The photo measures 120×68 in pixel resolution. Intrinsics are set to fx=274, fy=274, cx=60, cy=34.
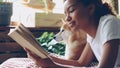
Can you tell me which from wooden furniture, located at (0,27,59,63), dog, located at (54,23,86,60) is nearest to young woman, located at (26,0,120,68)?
dog, located at (54,23,86,60)

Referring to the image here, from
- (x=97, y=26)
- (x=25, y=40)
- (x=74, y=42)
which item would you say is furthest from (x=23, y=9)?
(x=25, y=40)

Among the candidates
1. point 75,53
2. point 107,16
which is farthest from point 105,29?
point 75,53

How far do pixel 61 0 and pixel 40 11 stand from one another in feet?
0.82

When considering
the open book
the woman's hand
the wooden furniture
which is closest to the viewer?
the open book

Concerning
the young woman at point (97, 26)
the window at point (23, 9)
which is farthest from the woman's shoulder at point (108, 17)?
the window at point (23, 9)

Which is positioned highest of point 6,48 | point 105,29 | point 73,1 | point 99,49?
point 73,1

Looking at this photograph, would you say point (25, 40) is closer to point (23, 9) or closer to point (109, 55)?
point (109, 55)

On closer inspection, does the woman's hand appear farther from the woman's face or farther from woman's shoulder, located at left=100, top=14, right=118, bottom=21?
woman's shoulder, located at left=100, top=14, right=118, bottom=21

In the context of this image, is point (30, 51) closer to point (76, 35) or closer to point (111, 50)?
point (111, 50)

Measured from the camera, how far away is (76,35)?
166 centimetres

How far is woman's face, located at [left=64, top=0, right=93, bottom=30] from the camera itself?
114cm

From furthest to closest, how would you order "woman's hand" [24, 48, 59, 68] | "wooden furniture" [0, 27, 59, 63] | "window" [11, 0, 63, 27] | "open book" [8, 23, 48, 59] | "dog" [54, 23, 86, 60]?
"window" [11, 0, 63, 27] → "wooden furniture" [0, 27, 59, 63] → "dog" [54, 23, 86, 60] → "woman's hand" [24, 48, 59, 68] → "open book" [8, 23, 48, 59]

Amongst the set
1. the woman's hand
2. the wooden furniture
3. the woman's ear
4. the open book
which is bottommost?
the wooden furniture

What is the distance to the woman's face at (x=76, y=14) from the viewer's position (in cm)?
114
